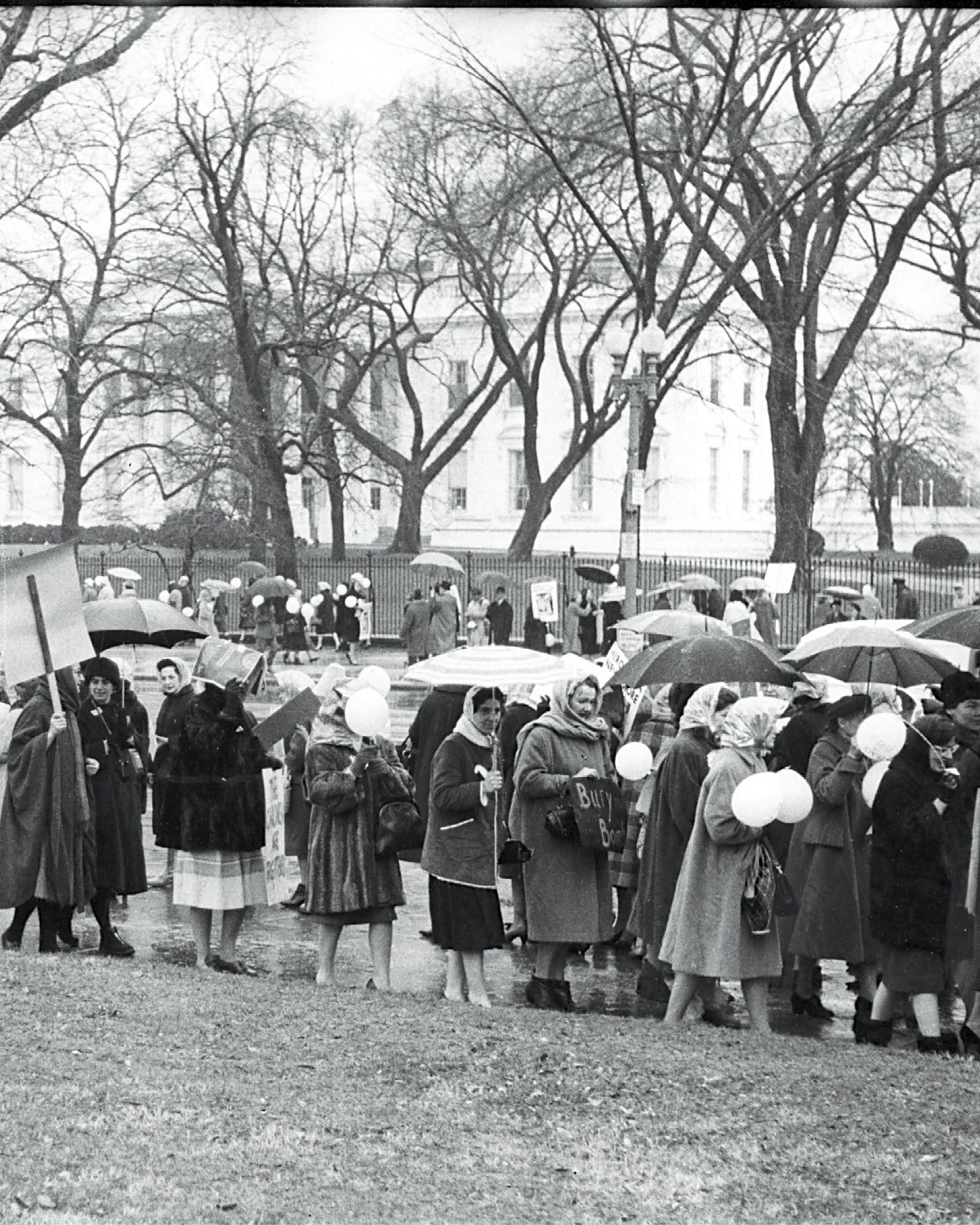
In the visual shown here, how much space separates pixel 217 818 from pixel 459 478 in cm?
6039

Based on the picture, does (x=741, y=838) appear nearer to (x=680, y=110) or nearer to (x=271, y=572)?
(x=680, y=110)

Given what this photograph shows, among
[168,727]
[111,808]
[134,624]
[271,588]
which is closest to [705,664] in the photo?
[111,808]

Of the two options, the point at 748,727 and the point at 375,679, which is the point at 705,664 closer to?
the point at 748,727

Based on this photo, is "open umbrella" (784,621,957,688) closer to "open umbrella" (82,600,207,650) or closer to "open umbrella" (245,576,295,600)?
"open umbrella" (82,600,207,650)

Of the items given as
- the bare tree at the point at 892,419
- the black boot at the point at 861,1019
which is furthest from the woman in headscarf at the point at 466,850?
the bare tree at the point at 892,419

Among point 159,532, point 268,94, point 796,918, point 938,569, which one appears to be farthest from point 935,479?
point 796,918

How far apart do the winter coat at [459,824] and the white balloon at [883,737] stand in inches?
70.0

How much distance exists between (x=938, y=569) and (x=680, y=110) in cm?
1914

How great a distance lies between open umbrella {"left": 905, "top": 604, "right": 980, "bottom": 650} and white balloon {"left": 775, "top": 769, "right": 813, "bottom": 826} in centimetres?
252

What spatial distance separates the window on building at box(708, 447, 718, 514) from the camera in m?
64.0

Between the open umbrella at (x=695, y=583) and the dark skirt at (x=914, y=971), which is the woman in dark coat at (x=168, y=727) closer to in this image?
the dark skirt at (x=914, y=971)

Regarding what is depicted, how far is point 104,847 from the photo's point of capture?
30.7 feet

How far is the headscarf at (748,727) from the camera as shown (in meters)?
7.76

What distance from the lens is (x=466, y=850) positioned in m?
8.26
